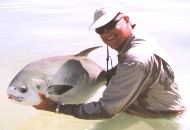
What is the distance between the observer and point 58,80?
331cm

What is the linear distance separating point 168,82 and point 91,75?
2.12 feet

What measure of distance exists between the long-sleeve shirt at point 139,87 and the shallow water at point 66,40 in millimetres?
226

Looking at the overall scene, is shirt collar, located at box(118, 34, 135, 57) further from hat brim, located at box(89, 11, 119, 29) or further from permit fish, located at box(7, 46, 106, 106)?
permit fish, located at box(7, 46, 106, 106)

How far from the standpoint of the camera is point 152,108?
346cm

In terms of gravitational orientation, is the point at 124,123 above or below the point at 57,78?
below

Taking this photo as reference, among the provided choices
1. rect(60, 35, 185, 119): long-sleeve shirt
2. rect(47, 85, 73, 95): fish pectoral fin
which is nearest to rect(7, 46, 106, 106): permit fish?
rect(47, 85, 73, 95): fish pectoral fin

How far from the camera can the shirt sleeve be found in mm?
2977

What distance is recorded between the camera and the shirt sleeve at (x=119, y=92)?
117 inches

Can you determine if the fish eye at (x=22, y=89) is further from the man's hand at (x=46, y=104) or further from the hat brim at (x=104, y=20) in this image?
the hat brim at (x=104, y=20)

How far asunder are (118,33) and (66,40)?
3946 millimetres

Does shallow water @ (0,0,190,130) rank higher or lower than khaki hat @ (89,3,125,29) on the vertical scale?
lower

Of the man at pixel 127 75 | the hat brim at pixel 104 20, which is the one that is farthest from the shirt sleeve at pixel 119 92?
the hat brim at pixel 104 20

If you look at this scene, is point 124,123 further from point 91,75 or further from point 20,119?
point 20,119

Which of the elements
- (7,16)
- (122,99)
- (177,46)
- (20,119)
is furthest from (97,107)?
(7,16)
